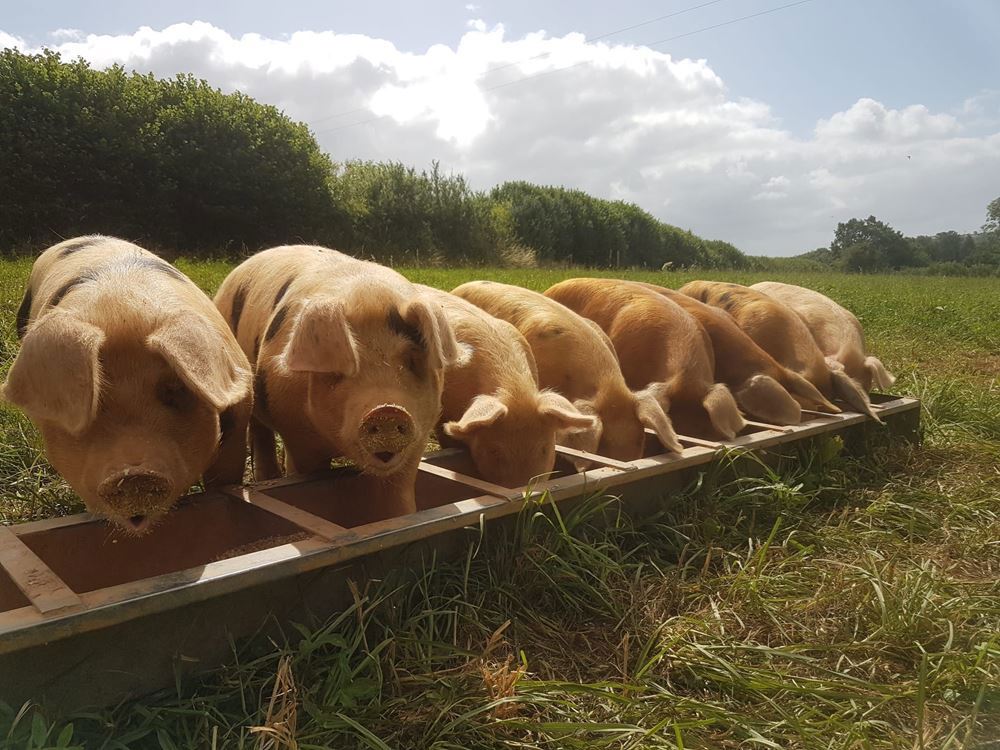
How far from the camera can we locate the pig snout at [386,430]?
262cm

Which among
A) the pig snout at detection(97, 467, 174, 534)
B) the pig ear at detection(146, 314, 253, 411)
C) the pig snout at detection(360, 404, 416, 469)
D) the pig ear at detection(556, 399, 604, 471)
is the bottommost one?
the pig ear at detection(556, 399, 604, 471)

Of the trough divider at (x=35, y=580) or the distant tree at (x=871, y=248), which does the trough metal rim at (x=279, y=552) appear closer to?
the trough divider at (x=35, y=580)

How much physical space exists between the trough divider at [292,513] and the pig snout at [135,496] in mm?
504

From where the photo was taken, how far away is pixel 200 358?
2465 millimetres

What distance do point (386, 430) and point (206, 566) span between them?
683 mm

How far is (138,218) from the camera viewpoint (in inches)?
741

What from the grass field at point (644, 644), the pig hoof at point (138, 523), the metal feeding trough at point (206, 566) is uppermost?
the pig hoof at point (138, 523)

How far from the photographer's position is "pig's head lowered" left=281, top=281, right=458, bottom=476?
272 cm

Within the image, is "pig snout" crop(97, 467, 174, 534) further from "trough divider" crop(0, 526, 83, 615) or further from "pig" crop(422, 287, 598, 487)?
"pig" crop(422, 287, 598, 487)

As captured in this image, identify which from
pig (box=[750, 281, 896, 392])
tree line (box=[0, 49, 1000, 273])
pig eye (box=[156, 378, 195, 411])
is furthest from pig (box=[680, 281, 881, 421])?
tree line (box=[0, 49, 1000, 273])

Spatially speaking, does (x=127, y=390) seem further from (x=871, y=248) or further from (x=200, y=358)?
(x=871, y=248)

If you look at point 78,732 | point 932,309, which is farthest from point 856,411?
point 932,309

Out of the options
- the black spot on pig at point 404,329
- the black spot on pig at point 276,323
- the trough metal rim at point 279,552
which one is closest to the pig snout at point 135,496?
the trough metal rim at point 279,552

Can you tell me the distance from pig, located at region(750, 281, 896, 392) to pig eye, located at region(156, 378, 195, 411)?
5.20 m
